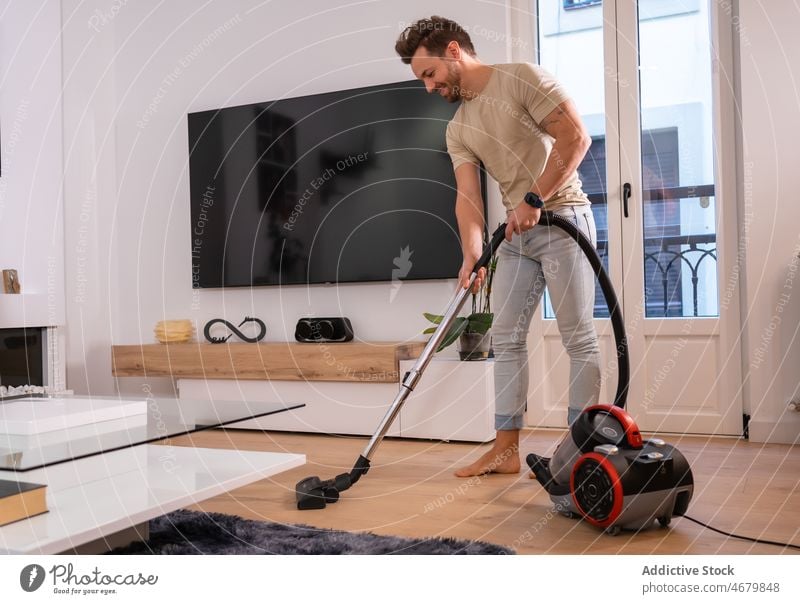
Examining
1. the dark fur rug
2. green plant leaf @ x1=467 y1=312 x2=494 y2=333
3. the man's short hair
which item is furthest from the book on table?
green plant leaf @ x1=467 y1=312 x2=494 y2=333

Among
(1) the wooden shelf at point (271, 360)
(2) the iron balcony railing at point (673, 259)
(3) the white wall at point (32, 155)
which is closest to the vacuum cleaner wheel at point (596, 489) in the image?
(1) the wooden shelf at point (271, 360)

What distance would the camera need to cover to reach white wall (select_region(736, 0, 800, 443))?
2.88 meters

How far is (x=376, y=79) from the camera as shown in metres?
3.71

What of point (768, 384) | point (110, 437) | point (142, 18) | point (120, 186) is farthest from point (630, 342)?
point (142, 18)

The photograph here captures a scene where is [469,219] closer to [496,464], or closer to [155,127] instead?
[496,464]

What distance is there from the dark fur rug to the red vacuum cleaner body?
27 centimetres

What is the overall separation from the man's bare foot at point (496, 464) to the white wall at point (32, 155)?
→ 258 centimetres

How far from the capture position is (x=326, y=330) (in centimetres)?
351

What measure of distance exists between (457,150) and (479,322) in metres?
0.94

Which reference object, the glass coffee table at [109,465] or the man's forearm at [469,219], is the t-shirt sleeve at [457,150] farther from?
the glass coffee table at [109,465]

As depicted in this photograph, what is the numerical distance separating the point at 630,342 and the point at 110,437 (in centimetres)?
252

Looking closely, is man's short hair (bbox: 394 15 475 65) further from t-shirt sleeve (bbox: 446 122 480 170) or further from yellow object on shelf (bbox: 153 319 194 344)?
yellow object on shelf (bbox: 153 319 194 344)

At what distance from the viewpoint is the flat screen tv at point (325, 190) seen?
347 centimetres
